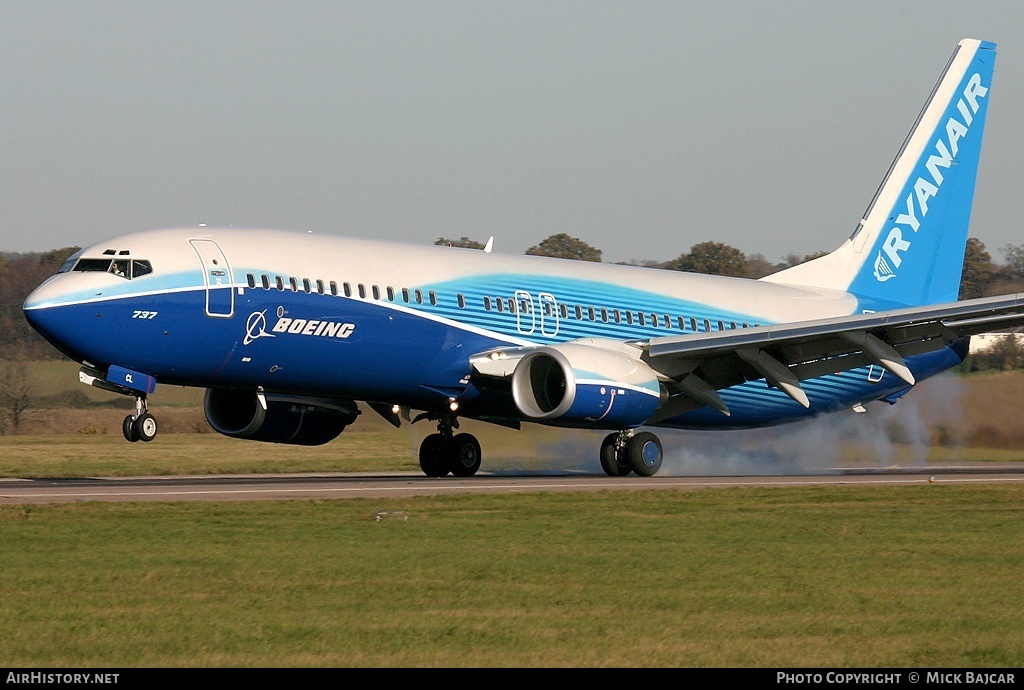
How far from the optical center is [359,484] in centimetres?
2752

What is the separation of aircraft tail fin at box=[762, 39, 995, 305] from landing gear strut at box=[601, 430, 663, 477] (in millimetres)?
8818

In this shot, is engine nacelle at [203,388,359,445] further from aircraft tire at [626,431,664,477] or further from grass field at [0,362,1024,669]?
grass field at [0,362,1024,669]

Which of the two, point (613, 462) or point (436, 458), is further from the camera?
point (436, 458)

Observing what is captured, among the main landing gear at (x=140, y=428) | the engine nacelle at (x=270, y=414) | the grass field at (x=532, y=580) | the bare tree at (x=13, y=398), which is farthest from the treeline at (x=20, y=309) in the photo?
the grass field at (x=532, y=580)

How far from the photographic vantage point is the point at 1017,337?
147 feet

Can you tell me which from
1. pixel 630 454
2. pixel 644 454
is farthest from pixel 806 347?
pixel 630 454

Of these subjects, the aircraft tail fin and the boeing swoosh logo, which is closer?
the boeing swoosh logo

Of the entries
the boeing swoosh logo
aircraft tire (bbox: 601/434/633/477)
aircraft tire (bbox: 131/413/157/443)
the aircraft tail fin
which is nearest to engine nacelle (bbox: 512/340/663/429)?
aircraft tire (bbox: 601/434/633/477)

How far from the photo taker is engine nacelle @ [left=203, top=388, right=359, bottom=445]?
30453mm

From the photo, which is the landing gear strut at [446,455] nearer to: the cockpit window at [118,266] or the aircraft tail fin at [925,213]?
the cockpit window at [118,266]

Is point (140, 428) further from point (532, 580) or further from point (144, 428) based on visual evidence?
point (532, 580)

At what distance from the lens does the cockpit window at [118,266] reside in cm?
2605

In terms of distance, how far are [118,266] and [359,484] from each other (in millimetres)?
5735
